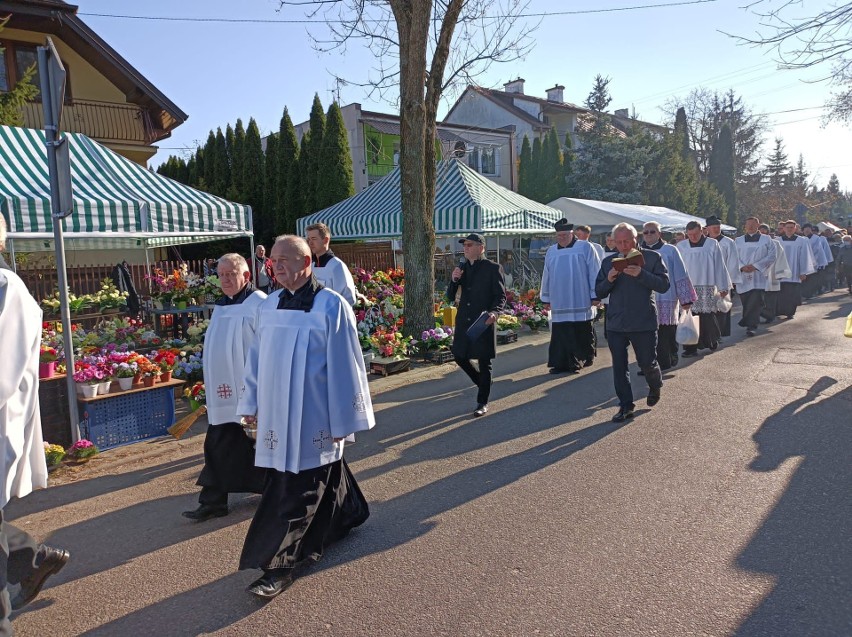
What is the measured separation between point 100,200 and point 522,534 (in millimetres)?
6377

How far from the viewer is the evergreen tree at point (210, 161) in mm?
29234

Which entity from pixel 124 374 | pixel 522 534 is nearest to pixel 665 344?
pixel 522 534

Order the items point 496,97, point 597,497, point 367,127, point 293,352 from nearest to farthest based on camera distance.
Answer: point 293,352, point 597,497, point 367,127, point 496,97

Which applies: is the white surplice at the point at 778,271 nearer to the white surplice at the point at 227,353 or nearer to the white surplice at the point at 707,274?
the white surplice at the point at 707,274

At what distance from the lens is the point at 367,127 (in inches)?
1201

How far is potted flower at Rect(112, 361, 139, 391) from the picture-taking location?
21.3ft

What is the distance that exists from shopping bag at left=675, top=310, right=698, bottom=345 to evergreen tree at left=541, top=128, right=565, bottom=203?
27.2 meters

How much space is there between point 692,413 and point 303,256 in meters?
4.80

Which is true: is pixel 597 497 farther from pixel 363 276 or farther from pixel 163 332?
pixel 163 332

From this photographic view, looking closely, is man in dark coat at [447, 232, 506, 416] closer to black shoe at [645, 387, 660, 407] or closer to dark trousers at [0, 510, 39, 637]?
black shoe at [645, 387, 660, 407]

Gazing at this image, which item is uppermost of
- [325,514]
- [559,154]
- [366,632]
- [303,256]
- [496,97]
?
[496,97]

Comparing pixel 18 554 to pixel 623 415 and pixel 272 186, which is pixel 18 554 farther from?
pixel 272 186

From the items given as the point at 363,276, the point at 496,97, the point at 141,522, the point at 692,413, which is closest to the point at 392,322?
the point at 363,276

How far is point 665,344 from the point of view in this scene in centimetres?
874
